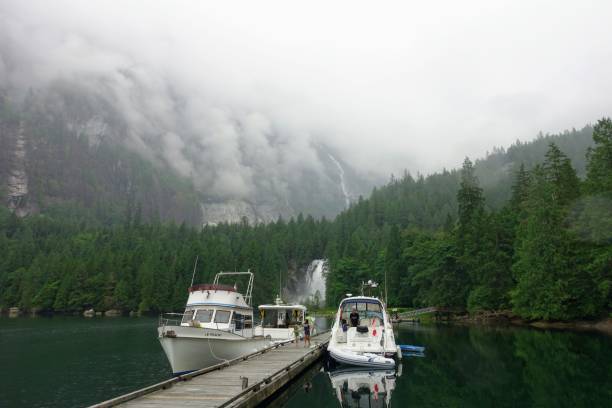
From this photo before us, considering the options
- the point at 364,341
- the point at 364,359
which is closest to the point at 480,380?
the point at 364,359

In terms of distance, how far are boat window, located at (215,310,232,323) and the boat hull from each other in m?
1.69

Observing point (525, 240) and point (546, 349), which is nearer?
point (546, 349)

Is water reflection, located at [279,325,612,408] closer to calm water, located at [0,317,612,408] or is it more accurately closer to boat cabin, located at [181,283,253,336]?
calm water, located at [0,317,612,408]

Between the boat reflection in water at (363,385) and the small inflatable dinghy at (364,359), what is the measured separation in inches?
28.0

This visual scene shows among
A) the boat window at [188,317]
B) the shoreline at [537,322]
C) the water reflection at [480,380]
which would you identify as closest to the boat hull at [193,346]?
the boat window at [188,317]

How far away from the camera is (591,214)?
4544cm

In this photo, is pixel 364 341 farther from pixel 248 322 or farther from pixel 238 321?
pixel 248 322

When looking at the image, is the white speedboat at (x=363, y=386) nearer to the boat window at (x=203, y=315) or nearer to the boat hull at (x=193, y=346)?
the boat hull at (x=193, y=346)

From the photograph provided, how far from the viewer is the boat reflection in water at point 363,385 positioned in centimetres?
2002

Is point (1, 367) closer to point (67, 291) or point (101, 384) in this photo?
point (101, 384)

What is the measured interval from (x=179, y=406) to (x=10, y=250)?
167 meters

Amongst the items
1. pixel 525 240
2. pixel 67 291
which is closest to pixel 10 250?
pixel 67 291

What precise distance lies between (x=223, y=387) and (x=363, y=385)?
900cm

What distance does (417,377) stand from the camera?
85.4ft
